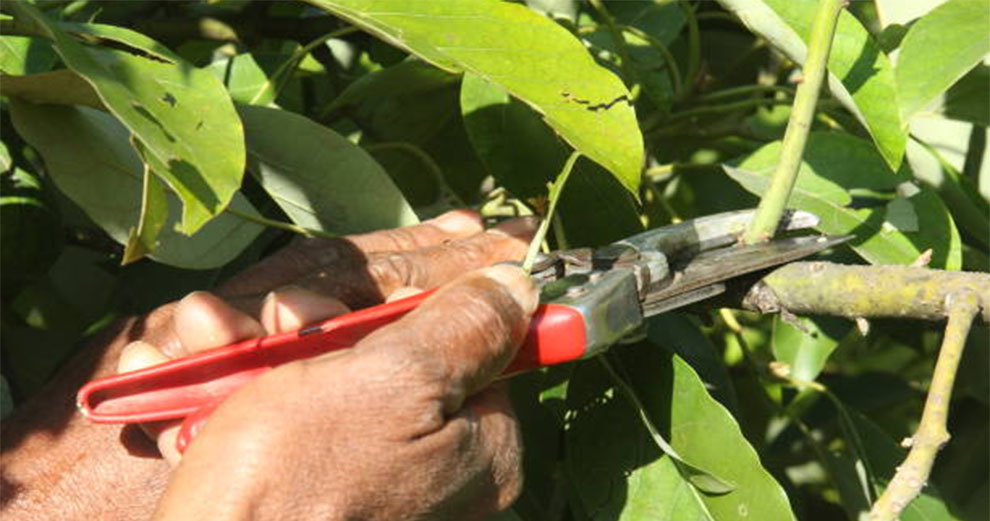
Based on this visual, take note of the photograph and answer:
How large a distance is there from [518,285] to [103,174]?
1.55 ft

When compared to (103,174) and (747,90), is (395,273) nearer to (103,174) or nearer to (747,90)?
(103,174)

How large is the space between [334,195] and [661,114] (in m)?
0.37

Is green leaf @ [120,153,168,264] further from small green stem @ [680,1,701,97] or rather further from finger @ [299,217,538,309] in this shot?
small green stem @ [680,1,701,97]

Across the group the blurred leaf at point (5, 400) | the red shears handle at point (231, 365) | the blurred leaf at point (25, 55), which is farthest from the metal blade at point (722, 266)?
the blurred leaf at point (5, 400)

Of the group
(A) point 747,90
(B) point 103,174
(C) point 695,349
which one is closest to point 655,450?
(C) point 695,349

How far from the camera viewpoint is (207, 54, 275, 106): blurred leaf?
5.58 feet

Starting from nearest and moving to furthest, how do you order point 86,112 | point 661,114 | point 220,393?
point 220,393 < point 86,112 < point 661,114

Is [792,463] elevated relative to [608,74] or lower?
lower

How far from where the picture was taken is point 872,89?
4.72 feet

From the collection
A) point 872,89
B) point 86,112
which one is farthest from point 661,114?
point 86,112

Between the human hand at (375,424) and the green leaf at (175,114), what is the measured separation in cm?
13

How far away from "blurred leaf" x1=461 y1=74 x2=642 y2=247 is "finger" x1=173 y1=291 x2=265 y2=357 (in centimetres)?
34

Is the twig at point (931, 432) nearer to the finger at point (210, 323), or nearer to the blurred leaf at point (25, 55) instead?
the finger at point (210, 323)

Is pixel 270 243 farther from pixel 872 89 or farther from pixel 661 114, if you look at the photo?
pixel 872 89
